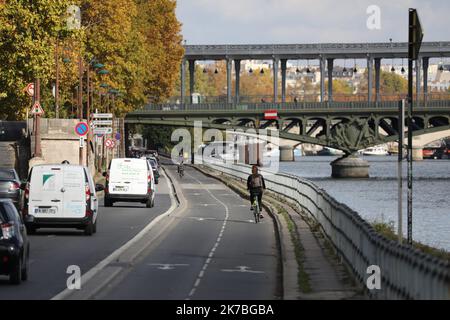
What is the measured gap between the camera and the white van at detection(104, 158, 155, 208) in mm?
53719

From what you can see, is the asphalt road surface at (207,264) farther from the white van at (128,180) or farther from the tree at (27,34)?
the tree at (27,34)

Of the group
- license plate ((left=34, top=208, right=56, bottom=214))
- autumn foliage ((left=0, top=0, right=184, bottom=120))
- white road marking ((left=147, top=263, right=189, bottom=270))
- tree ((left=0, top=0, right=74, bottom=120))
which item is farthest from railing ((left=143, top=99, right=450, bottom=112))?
white road marking ((left=147, top=263, right=189, bottom=270))

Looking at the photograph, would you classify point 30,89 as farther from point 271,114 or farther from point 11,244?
point 271,114

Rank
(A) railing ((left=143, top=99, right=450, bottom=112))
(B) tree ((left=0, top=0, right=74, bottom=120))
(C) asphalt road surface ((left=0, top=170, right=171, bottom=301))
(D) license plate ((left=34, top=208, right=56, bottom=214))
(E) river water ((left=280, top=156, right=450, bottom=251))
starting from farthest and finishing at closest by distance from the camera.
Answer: (A) railing ((left=143, top=99, right=450, bottom=112)) → (B) tree ((left=0, top=0, right=74, bottom=120)) → (E) river water ((left=280, top=156, right=450, bottom=251)) → (D) license plate ((left=34, top=208, right=56, bottom=214)) → (C) asphalt road surface ((left=0, top=170, right=171, bottom=301))

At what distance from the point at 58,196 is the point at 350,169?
330 ft

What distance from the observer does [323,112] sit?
5059 inches

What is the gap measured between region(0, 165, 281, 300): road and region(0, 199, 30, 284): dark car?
263 mm

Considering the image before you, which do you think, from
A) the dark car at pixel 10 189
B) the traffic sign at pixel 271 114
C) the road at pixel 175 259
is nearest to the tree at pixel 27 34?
the road at pixel 175 259

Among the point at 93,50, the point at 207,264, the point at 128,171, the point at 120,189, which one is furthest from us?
the point at 93,50

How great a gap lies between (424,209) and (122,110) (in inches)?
1397

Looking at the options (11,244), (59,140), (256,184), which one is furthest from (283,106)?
(11,244)

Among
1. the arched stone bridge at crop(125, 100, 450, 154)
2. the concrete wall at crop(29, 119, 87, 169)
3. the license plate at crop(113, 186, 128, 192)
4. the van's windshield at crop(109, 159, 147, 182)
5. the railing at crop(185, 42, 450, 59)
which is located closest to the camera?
the van's windshield at crop(109, 159, 147, 182)

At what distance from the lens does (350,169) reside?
135m

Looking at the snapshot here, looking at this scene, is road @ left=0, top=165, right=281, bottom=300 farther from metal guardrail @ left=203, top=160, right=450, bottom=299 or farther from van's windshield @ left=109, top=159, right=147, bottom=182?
van's windshield @ left=109, top=159, right=147, bottom=182
